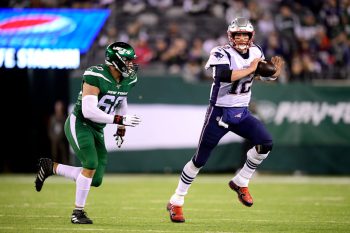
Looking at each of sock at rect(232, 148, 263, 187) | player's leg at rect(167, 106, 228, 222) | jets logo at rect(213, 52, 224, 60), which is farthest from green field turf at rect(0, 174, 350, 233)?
jets logo at rect(213, 52, 224, 60)

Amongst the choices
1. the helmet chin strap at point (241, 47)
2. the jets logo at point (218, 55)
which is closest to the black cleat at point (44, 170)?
the jets logo at point (218, 55)

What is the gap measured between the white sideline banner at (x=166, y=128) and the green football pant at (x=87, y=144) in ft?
26.9

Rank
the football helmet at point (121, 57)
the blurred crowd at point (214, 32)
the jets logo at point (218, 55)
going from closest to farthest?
the football helmet at point (121, 57)
the jets logo at point (218, 55)
the blurred crowd at point (214, 32)

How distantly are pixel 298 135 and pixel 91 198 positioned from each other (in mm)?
6532

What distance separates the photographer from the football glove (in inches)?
325

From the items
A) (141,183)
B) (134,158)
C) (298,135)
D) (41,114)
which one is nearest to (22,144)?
(41,114)

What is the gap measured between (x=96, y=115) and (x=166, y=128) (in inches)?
351

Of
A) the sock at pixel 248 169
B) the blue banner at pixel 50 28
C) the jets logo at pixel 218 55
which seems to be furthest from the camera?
the blue banner at pixel 50 28

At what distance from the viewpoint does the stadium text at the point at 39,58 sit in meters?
16.6

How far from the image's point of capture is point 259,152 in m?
8.85

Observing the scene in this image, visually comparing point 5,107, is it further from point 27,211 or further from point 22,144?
point 27,211

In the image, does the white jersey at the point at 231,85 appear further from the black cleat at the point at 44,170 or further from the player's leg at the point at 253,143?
A: the black cleat at the point at 44,170

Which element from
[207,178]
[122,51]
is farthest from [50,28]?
[122,51]

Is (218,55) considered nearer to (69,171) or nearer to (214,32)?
(69,171)
